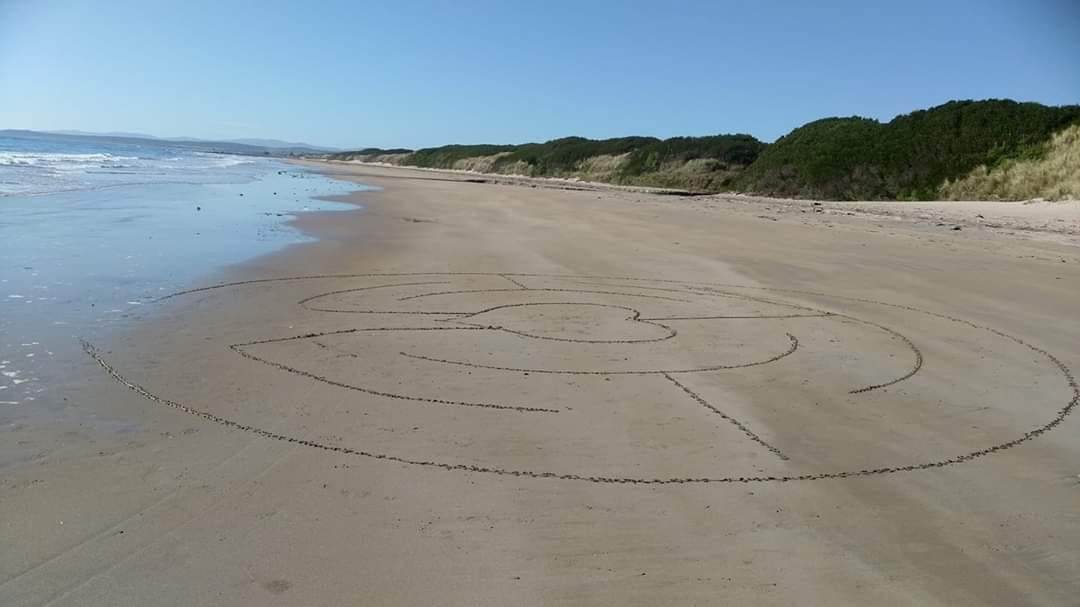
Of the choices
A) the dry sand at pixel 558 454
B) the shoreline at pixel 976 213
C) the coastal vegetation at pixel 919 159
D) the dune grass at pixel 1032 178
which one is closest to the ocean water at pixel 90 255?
the dry sand at pixel 558 454

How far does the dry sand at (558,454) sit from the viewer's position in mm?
3502

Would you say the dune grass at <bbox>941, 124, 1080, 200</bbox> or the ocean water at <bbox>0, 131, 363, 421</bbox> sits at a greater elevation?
the dune grass at <bbox>941, 124, 1080, 200</bbox>

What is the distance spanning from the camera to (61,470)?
4398 mm

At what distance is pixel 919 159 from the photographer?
35.8m

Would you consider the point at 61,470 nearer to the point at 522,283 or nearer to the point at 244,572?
the point at 244,572

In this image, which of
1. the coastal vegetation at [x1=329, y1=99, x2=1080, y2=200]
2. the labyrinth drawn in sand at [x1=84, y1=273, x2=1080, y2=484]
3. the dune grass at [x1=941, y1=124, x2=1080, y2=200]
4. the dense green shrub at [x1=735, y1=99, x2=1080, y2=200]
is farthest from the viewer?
the dense green shrub at [x1=735, y1=99, x2=1080, y2=200]

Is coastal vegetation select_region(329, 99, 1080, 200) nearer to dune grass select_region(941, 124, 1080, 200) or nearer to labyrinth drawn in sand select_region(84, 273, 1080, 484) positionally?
dune grass select_region(941, 124, 1080, 200)

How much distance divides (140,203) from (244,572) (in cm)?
2114

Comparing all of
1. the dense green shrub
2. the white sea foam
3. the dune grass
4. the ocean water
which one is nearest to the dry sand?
the ocean water

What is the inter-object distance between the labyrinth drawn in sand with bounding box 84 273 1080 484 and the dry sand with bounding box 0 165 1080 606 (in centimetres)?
4

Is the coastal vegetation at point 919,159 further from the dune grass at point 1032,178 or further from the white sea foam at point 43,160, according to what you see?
the white sea foam at point 43,160

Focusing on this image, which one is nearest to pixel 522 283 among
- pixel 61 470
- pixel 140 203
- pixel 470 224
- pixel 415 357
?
pixel 415 357

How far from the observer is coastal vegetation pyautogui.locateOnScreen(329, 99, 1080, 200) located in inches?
1216

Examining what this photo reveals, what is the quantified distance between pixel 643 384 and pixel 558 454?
1.85 m
